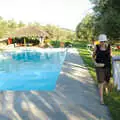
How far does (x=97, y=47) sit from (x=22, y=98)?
7.15 feet

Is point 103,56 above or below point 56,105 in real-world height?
above

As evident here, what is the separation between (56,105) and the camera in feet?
20.0

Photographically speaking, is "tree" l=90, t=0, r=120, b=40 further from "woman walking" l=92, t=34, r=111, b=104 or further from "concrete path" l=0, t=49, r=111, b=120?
"woman walking" l=92, t=34, r=111, b=104

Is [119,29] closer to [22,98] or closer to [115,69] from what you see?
[115,69]

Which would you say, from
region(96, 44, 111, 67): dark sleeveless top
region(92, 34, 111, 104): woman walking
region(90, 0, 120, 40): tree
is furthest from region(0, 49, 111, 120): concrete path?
region(90, 0, 120, 40): tree

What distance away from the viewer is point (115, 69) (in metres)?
7.42

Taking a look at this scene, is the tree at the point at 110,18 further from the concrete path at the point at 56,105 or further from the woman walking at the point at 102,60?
the woman walking at the point at 102,60

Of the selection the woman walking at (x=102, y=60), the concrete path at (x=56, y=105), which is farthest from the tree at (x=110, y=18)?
the woman walking at (x=102, y=60)

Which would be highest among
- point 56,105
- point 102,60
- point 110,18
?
point 110,18

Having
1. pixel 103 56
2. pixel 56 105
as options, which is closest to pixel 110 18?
pixel 103 56

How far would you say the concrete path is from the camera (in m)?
5.29

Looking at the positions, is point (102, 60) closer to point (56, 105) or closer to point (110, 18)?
point (56, 105)

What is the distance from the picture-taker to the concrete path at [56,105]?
5285 mm

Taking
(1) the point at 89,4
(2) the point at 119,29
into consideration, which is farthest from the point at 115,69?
(1) the point at 89,4
